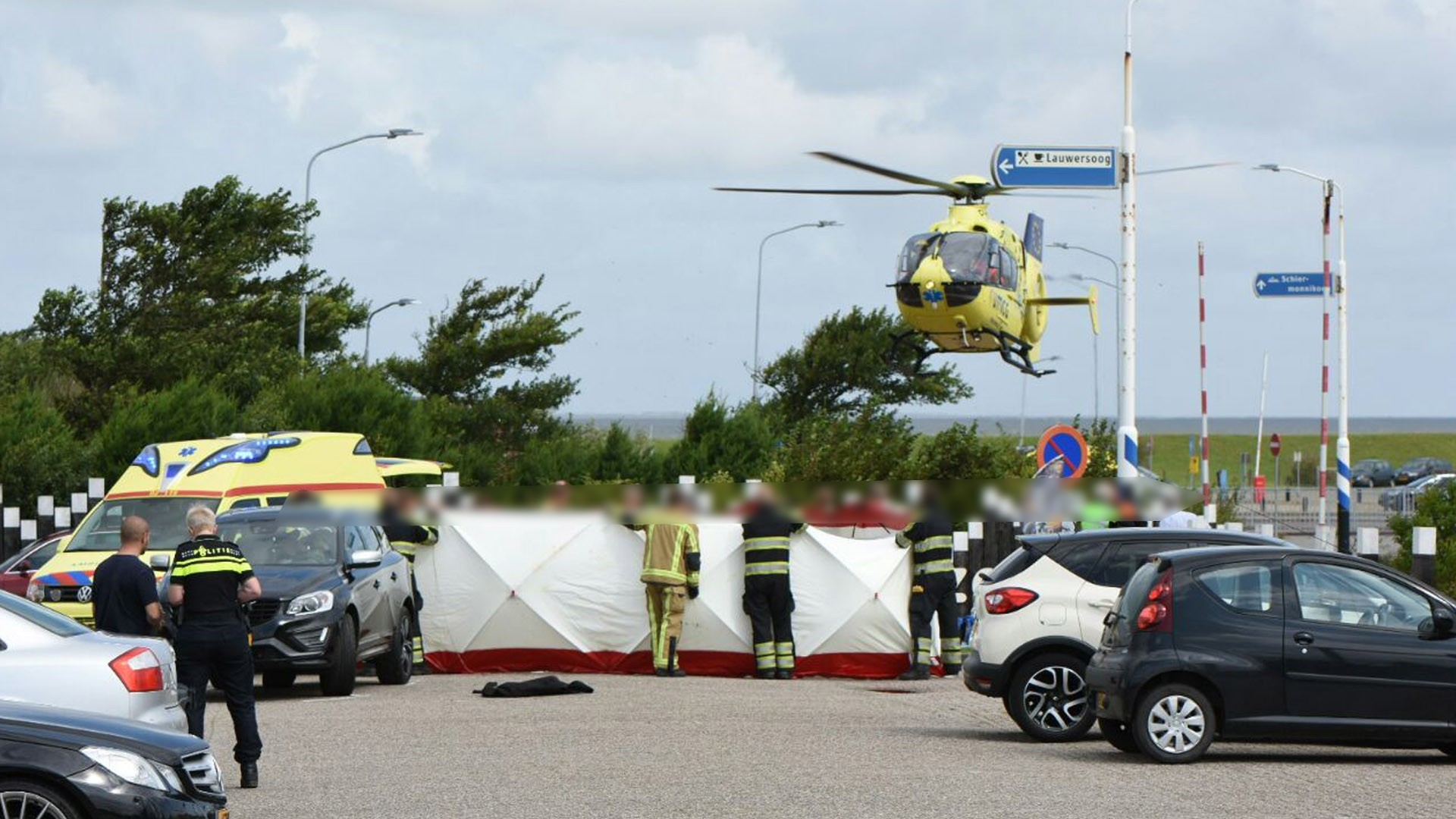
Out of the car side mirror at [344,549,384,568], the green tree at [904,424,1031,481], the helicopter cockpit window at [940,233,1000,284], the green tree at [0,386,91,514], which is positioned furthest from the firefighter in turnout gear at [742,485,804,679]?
the green tree at [0,386,91,514]

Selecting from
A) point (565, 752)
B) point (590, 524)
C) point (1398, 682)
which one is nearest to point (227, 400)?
point (590, 524)

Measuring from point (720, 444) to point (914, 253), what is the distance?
946 centimetres

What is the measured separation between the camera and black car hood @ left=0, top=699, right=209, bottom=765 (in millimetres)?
8922

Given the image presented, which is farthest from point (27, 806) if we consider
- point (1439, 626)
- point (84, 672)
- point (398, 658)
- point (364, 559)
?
point (398, 658)

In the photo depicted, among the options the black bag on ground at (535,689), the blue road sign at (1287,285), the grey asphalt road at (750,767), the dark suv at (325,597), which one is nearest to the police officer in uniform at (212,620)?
the grey asphalt road at (750,767)

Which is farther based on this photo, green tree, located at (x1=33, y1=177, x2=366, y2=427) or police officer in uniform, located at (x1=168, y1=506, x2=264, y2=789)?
green tree, located at (x1=33, y1=177, x2=366, y2=427)

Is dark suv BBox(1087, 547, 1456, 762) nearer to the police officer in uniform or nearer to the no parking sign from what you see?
the police officer in uniform

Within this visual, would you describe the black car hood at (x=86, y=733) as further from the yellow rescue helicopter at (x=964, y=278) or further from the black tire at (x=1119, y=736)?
the yellow rescue helicopter at (x=964, y=278)

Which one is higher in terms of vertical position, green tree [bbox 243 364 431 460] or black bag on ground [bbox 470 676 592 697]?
green tree [bbox 243 364 431 460]

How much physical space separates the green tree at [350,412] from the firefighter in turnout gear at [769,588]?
74.8ft

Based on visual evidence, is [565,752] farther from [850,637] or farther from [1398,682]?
[850,637]

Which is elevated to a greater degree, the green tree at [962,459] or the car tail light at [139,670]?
the green tree at [962,459]

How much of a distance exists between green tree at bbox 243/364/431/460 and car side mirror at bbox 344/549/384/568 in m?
24.0

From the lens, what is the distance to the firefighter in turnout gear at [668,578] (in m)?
22.2
